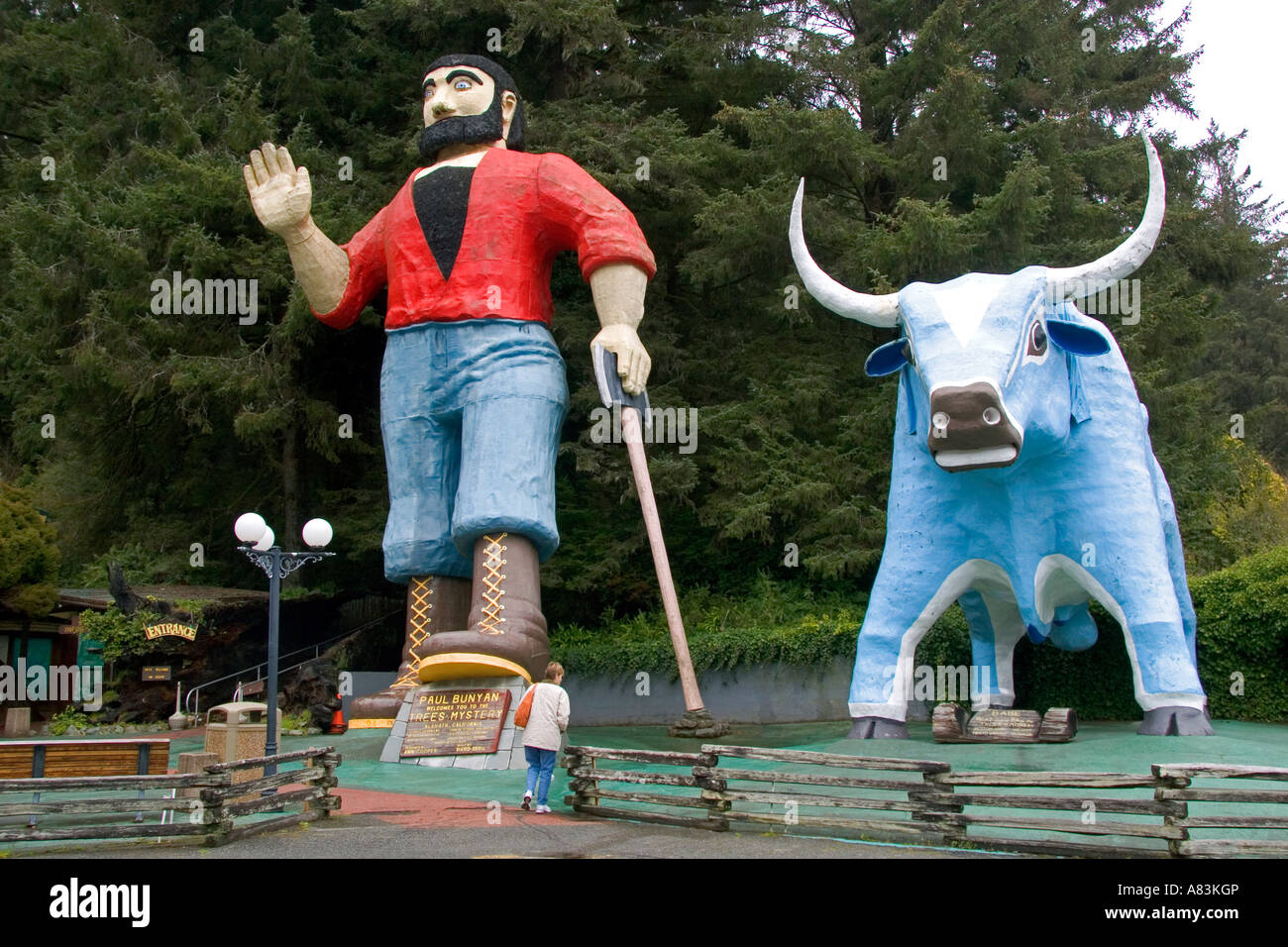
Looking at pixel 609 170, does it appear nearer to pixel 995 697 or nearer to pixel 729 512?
pixel 729 512

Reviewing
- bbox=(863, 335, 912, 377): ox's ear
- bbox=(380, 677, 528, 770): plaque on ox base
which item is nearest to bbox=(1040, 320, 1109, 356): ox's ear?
bbox=(863, 335, 912, 377): ox's ear

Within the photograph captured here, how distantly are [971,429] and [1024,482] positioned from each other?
4.88ft

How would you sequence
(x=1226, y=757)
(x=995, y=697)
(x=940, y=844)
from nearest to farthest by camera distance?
(x=940, y=844), (x=1226, y=757), (x=995, y=697)

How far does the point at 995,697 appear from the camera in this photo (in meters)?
10.4

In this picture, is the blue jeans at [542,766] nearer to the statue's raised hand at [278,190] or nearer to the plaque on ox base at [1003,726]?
the plaque on ox base at [1003,726]

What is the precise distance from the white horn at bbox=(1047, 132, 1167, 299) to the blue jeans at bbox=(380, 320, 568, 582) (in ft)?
14.8

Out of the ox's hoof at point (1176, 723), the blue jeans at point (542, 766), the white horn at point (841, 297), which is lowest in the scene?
the blue jeans at point (542, 766)

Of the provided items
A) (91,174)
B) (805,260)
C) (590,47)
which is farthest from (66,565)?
(805,260)

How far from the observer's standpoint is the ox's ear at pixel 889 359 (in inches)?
368

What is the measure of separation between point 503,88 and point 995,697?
736cm

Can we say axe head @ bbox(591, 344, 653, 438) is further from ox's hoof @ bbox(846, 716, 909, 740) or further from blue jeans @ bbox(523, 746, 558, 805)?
blue jeans @ bbox(523, 746, 558, 805)

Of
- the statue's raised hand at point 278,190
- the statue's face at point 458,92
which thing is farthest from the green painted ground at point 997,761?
the statue's face at point 458,92

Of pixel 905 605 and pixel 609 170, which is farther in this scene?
pixel 609 170

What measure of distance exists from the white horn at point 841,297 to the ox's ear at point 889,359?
0.18 metres
